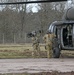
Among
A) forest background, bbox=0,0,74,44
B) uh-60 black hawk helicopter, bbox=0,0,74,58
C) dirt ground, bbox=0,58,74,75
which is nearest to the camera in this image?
dirt ground, bbox=0,58,74,75

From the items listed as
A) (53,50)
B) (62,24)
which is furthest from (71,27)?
(53,50)

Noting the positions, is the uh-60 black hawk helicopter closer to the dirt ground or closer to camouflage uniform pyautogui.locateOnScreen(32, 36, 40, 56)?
camouflage uniform pyautogui.locateOnScreen(32, 36, 40, 56)

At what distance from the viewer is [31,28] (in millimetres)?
59188

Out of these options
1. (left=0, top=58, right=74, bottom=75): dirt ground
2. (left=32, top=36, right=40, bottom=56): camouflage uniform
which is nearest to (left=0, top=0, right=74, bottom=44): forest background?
(left=32, top=36, right=40, bottom=56): camouflage uniform

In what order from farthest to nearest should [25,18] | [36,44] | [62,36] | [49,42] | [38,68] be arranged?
[25,18]
[36,44]
[62,36]
[49,42]
[38,68]

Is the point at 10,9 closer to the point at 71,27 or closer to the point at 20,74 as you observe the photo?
the point at 71,27

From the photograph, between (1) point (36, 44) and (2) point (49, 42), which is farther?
(1) point (36, 44)

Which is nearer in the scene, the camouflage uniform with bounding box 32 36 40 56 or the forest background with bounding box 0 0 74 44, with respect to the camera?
the camouflage uniform with bounding box 32 36 40 56

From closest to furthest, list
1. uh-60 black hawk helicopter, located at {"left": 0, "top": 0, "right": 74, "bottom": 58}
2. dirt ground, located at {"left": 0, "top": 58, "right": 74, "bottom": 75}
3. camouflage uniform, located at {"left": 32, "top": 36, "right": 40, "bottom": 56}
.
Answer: dirt ground, located at {"left": 0, "top": 58, "right": 74, "bottom": 75}
uh-60 black hawk helicopter, located at {"left": 0, "top": 0, "right": 74, "bottom": 58}
camouflage uniform, located at {"left": 32, "top": 36, "right": 40, "bottom": 56}

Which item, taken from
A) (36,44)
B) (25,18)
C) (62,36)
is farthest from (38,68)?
(25,18)

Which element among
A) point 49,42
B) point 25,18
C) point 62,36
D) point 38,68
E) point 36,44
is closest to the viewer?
point 38,68

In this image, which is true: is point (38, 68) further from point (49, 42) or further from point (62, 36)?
point (62, 36)

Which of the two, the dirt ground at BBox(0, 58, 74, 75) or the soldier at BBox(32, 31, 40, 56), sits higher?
the soldier at BBox(32, 31, 40, 56)

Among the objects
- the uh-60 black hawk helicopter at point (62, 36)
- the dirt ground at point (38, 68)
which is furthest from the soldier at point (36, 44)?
the dirt ground at point (38, 68)
